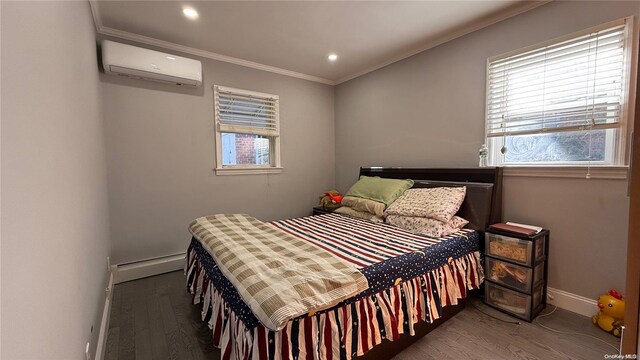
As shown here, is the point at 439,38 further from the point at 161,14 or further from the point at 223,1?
the point at 161,14

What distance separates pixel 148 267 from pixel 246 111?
217 centimetres

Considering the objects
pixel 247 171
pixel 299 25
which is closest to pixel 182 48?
pixel 299 25

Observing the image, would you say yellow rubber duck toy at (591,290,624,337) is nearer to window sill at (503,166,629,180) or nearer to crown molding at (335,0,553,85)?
window sill at (503,166,629,180)

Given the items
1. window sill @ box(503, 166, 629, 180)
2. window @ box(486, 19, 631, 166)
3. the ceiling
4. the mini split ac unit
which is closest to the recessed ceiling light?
the ceiling

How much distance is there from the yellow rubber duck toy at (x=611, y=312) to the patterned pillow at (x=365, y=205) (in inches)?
67.0

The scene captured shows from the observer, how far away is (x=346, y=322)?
1.31 m

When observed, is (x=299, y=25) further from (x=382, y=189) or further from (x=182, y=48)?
(x=382, y=189)

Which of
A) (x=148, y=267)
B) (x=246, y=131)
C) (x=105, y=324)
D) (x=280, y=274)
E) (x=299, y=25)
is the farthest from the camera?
(x=246, y=131)

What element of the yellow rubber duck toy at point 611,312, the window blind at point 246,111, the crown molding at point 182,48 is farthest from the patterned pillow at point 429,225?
the crown molding at point 182,48

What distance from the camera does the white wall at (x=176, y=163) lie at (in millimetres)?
2709

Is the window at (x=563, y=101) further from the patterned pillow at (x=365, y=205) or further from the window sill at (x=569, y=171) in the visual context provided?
the patterned pillow at (x=365, y=205)

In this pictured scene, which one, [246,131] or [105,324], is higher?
[246,131]

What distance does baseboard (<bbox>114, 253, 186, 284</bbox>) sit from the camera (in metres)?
2.70

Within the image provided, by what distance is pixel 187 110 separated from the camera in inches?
119
